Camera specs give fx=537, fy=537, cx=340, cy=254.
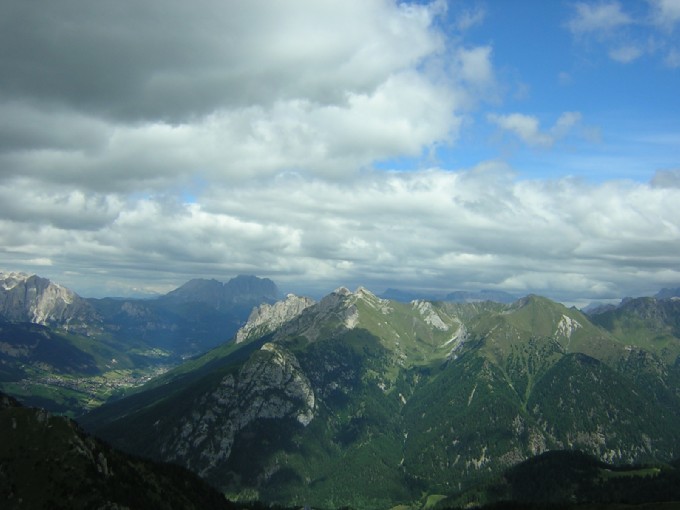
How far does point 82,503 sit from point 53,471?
700 inches

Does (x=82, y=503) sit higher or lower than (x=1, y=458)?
lower

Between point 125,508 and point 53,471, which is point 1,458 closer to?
point 53,471

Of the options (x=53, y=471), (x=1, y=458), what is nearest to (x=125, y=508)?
(x=53, y=471)

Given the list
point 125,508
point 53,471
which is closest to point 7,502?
point 53,471

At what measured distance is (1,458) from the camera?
648 feet

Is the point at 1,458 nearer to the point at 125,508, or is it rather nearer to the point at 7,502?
the point at 7,502

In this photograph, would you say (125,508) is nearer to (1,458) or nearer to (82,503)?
(82,503)

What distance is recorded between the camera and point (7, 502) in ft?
610

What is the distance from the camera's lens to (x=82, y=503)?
191500 millimetres

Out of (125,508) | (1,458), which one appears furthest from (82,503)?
(1,458)

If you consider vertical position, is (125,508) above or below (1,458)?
below

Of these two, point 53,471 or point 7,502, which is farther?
point 53,471

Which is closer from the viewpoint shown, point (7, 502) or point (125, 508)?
point (7, 502)

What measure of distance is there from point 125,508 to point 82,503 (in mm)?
15524
